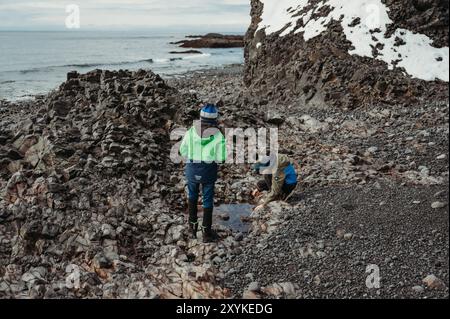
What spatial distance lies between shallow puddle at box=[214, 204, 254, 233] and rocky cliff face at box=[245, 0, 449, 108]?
173 inches

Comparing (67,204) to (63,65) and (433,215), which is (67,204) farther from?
(63,65)

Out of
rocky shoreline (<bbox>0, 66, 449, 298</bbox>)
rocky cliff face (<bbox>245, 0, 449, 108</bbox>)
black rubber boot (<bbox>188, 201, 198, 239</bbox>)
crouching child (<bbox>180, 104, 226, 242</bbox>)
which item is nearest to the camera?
rocky shoreline (<bbox>0, 66, 449, 298</bbox>)

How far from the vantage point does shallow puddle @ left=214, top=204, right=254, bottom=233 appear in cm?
938

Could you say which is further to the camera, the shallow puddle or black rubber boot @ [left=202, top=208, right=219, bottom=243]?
the shallow puddle

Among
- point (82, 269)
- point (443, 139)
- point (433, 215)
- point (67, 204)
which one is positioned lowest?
point (82, 269)

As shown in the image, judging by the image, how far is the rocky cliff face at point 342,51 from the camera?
14016 mm

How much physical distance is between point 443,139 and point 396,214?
141 centimetres

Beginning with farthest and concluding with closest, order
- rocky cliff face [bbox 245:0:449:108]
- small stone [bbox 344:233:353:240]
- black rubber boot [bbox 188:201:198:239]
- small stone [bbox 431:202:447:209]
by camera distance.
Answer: rocky cliff face [bbox 245:0:449:108], black rubber boot [bbox 188:201:198:239], small stone [bbox 344:233:353:240], small stone [bbox 431:202:447:209]

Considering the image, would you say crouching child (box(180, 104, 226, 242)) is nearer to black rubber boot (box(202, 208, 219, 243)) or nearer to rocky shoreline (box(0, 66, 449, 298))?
black rubber boot (box(202, 208, 219, 243))

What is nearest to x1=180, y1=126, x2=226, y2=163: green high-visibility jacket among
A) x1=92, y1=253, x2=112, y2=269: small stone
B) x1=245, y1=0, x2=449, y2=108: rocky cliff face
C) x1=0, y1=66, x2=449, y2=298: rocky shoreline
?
x1=0, y1=66, x2=449, y2=298: rocky shoreline

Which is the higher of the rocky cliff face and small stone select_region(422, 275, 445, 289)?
the rocky cliff face
